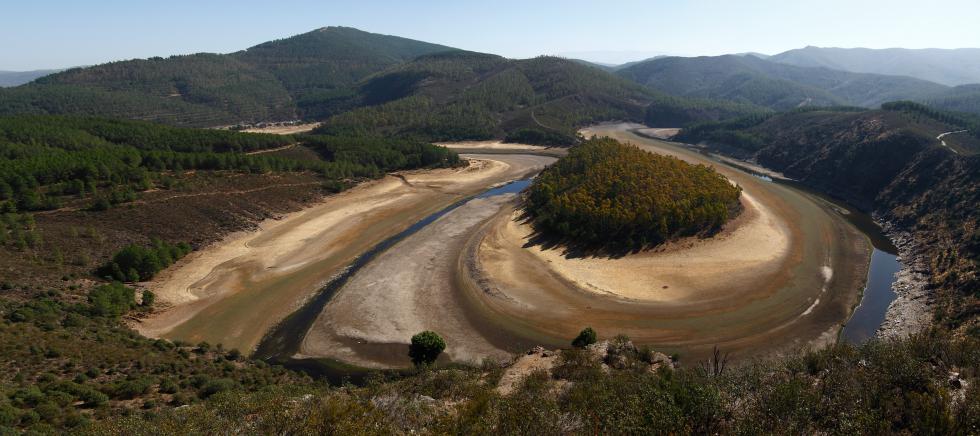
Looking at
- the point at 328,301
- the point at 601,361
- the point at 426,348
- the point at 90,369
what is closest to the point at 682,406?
the point at 601,361

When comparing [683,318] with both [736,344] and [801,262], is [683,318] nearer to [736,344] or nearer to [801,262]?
[736,344]

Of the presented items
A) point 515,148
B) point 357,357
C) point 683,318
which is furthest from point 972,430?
point 515,148

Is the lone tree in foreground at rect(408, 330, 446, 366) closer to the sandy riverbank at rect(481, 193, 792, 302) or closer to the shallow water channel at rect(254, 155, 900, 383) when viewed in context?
the shallow water channel at rect(254, 155, 900, 383)

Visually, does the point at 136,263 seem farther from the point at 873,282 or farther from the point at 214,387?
the point at 873,282

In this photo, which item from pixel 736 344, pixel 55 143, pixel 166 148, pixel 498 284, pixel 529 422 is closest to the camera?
pixel 529 422

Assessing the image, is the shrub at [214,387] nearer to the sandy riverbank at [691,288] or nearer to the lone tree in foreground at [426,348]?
the lone tree in foreground at [426,348]
